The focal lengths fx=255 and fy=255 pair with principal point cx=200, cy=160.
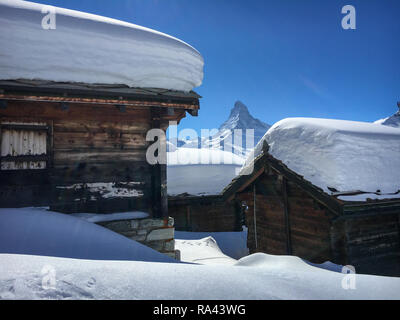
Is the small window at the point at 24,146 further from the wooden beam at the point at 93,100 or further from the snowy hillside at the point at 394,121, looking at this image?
the snowy hillside at the point at 394,121

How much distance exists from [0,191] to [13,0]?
3253 mm

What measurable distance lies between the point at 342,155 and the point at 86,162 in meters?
6.69

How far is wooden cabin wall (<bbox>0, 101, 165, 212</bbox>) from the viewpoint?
4566 millimetres

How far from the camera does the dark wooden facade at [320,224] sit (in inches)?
252

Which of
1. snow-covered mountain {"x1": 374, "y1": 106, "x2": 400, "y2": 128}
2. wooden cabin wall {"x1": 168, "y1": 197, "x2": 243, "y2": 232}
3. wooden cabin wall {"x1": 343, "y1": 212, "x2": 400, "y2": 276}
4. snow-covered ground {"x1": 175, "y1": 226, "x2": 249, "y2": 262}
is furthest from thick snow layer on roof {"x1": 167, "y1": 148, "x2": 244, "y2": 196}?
snow-covered mountain {"x1": 374, "y1": 106, "x2": 400, "y2": 128}

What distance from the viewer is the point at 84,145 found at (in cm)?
498

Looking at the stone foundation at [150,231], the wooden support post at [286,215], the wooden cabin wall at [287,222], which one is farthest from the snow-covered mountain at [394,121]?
the stone foundation at [150,231]

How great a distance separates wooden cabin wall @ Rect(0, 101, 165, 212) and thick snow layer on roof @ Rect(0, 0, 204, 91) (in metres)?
0.78

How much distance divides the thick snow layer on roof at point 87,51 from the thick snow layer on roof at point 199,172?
33.5 feet

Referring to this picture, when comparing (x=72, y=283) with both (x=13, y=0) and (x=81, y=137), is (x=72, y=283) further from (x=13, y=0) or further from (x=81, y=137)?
(x=13, y=0)

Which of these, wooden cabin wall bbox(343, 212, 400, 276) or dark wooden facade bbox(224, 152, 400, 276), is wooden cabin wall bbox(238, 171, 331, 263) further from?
wooden cabin wall bbox(343, 212, 400, 276)

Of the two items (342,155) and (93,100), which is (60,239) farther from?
(342,155)

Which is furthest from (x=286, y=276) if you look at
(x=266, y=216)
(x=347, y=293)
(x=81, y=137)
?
(x=266, y=216)

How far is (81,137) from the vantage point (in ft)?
16.3
